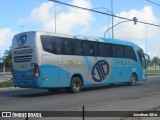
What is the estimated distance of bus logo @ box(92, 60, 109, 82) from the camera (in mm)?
24125

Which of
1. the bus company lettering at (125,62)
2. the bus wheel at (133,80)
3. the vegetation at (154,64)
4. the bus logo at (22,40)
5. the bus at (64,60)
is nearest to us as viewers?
the bus at (64,60)

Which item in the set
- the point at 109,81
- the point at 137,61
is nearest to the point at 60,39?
the point at 109,81

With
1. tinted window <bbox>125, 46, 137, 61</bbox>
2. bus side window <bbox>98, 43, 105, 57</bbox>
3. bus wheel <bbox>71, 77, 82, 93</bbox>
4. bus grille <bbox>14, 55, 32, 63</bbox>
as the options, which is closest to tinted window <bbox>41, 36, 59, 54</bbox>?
bus grille <bbox>14, 55, 32, 63</bbox>

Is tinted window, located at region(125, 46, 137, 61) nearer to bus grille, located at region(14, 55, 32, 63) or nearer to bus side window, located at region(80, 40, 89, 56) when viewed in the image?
bus side window, located at region(80, 40, 89, 56)

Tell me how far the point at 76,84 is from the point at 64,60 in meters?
1.84

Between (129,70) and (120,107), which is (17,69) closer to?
(120,107)

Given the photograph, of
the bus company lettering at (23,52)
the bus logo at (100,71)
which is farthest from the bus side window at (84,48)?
the bus company lettering at (23,52)

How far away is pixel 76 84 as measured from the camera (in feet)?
73.0

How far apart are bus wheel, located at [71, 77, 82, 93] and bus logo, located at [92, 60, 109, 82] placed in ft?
5.77

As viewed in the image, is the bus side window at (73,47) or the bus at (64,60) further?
the bus side window at (73,47)

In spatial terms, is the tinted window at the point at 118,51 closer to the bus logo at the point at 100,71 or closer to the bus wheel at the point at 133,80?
the bus logo at the point at 100,71

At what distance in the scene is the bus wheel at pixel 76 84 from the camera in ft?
72.0

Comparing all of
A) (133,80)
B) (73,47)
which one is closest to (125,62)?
(133,80)

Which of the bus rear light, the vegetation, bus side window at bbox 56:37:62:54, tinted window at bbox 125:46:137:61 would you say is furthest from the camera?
the vegetation
